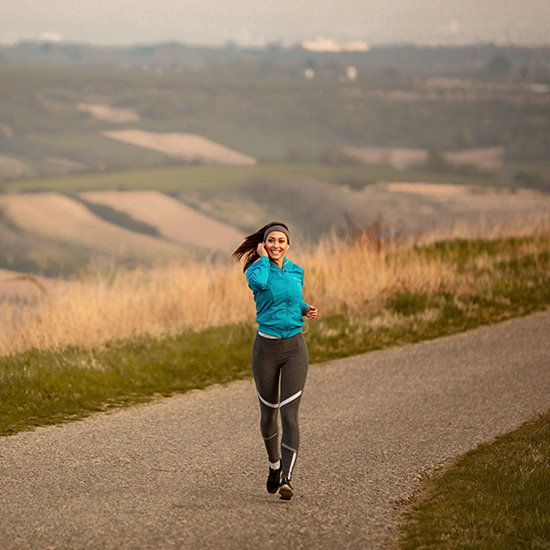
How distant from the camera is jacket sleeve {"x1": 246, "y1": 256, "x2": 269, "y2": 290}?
15.9 ft

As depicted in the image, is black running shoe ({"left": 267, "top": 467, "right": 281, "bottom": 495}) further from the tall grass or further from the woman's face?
the tall grass

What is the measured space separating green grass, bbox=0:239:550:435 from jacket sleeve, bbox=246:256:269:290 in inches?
139

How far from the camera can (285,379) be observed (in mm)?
4941

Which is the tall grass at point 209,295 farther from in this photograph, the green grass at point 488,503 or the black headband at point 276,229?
the green grass at point 488,503

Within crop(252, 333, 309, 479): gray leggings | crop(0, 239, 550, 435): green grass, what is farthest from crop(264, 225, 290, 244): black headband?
crop(0, 239, 550, 435): green grass

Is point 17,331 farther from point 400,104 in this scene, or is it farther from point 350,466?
point 400,104

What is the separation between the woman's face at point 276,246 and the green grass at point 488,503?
198 centimetres

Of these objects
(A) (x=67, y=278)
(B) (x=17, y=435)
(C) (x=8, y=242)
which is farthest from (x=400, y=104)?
(B) (x=17, y=435)

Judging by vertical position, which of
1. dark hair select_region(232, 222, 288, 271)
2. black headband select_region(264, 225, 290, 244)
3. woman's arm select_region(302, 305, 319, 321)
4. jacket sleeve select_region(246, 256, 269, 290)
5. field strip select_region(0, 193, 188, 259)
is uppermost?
black headband select_region(264, 225, 290, 244)

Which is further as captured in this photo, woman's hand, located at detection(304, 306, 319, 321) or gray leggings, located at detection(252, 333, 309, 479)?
gray leggings, located at detection(252, 333, 309, 479)

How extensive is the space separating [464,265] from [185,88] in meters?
73.8

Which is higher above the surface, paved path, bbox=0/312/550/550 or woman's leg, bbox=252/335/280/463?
woman's leg, bbox=252/335/280/463

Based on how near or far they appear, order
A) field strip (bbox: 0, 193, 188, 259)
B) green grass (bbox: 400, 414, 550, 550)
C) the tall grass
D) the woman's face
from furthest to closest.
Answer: field strip (bbox: 0, 193, 188, 259), the tall grass, the woman's face, green grass (bbox: 400, 414, 550, 550)

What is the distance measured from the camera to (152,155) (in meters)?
72.9
